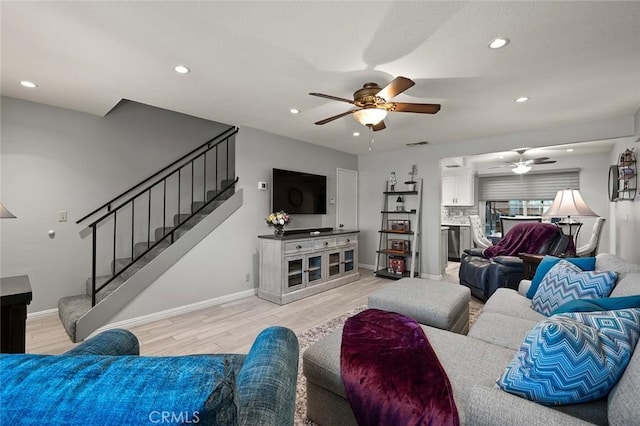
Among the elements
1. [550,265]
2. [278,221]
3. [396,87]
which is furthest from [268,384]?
[278,221]

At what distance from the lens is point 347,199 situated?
600 cm

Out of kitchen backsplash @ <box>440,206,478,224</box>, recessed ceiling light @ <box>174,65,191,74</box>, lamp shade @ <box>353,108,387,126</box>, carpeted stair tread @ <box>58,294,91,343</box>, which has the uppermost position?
recessed ceiling light @ <box>174,65,191,74</box>

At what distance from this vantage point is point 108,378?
544 mm

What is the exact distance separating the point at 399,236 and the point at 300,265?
2.41 meters

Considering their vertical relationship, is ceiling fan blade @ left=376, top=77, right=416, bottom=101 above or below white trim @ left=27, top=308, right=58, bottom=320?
above

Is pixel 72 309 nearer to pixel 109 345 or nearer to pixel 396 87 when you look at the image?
pixel 109 345

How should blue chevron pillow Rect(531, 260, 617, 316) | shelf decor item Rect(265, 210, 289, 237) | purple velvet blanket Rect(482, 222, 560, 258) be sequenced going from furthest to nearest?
shelf decor item Rect(265, 210, 289, 237)
purple velvet blanket Rect(482, 222, 560, 258)
blue chevron pillow Rect(531, 260, 617, 316)

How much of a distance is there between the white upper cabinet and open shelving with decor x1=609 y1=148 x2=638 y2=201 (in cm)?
291

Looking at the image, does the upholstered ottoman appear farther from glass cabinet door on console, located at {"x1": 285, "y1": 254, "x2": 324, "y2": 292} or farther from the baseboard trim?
the baseboard trim

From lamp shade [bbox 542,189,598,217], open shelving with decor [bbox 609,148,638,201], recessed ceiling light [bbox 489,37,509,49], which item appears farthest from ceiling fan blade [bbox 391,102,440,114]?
open shelving with decor [bbox 609,148,638,201]

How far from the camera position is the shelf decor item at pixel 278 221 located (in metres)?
4.23

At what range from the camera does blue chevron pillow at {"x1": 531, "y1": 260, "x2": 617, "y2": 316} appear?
1951 millimetres

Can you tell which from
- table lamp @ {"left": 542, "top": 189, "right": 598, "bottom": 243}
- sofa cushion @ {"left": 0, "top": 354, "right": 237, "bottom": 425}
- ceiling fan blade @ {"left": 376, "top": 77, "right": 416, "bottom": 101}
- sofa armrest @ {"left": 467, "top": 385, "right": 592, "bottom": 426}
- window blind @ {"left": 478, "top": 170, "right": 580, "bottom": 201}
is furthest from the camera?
window blind @ {"left": 478, "top": 170, "right": 580, "bottom": 201}

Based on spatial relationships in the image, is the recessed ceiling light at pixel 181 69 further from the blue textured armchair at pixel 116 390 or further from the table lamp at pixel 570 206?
the table lamp at pixel 570 206
